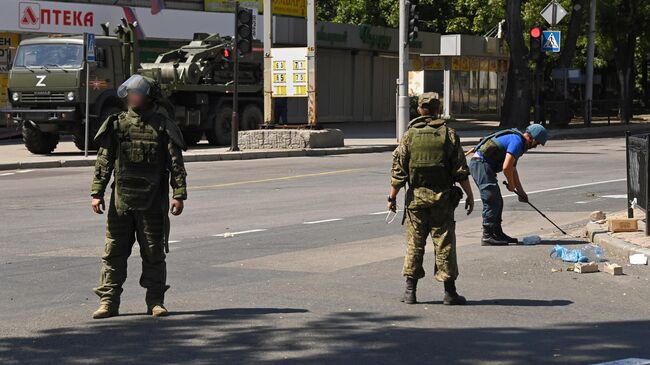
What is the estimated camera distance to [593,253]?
37.3ft

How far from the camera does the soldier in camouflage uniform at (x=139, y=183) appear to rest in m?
7.85

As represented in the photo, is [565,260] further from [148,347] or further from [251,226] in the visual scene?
[148,347]

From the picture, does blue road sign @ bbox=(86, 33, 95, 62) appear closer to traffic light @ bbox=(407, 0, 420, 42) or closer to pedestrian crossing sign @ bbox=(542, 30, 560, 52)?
traffic light @ bbox=(407, 0, 420, 42)

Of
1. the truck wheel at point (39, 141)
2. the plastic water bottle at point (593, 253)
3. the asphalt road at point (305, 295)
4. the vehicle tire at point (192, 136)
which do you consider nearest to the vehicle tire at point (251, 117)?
the vehicle tire at point (192, 136)

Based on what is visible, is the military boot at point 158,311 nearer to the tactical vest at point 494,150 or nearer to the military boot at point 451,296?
the military boot at point 451,296

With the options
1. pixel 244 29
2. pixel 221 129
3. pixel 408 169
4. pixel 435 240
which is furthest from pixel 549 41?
pixel 435 240

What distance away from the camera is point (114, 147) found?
7938mm

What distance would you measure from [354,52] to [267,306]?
3719 cm

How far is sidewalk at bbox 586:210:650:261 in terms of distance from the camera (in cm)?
1104

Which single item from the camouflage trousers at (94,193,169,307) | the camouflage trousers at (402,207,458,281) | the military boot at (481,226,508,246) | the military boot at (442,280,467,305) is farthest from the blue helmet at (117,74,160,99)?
the military boot at (481,226,508,246)

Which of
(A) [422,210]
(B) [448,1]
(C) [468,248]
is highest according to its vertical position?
(B) [448,1]

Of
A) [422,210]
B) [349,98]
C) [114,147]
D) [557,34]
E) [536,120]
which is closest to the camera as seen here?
[114,147]

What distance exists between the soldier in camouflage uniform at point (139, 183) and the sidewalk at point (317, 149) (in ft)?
50.9

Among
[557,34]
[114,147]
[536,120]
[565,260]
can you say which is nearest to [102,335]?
[114,147]
